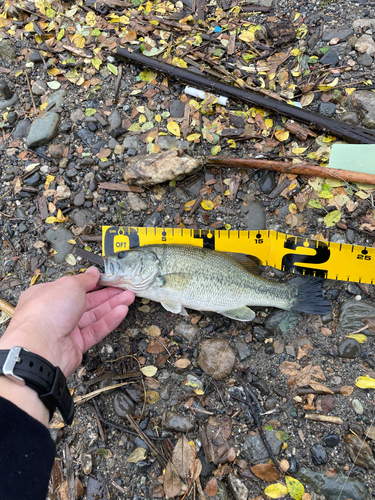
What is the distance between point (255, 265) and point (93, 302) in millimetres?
2124

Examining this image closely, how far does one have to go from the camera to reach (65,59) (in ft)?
16.3

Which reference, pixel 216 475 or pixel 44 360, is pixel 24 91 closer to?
pixel 44 360

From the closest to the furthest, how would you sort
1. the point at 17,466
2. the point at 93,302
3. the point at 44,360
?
the point at 17,466 → the point at 44,360 → the point at 93,302

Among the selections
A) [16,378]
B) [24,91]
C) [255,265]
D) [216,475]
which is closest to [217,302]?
[255,265]

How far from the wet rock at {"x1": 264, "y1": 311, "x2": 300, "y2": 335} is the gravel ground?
0.01 m

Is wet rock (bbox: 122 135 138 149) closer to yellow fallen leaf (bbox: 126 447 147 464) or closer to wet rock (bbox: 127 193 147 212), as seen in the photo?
wet rock (bbox: 127 193 147 212)

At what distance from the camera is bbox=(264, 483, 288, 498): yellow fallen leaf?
321 cm

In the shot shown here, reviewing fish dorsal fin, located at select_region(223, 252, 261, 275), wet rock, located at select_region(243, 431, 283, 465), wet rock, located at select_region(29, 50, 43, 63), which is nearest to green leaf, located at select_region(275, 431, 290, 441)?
wet rock, located at select_region(243, 431, 283, 465)

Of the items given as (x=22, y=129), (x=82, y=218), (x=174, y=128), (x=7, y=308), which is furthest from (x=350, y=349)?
(x=22, y=129)

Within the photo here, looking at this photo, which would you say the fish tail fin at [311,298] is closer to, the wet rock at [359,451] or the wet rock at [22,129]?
the wet rock at [359,451]

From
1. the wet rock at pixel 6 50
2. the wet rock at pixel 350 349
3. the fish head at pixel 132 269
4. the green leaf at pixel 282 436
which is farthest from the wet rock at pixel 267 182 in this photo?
the wet rock at pixel 6 50

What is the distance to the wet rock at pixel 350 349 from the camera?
3.73 metres

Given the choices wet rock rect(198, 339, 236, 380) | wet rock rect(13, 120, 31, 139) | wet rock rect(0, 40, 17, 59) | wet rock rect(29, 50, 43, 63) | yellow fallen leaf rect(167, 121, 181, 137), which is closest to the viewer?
wet rock rect(198, 339, 236, 380)

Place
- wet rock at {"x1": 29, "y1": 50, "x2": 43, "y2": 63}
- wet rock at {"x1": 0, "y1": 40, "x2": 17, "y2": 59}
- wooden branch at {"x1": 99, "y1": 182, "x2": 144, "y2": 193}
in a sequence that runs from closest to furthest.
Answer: wooden branch at {"x1": 99, "y1": 182, "x2": 144, "y2": 193}, wet rock at {"x1": 29, "y1": 50, "x2": 43, "y2": 63}, wet rock at {"x1": 0, "y1": 40, "x2": 17, "y2": 59}
